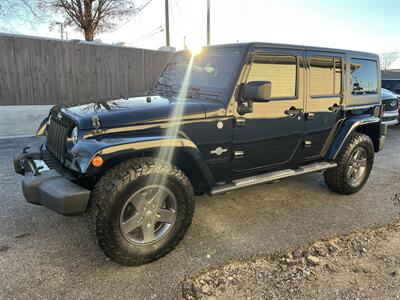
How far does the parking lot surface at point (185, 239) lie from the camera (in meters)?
2.49

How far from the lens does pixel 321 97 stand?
3.95m

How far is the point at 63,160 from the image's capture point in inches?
114

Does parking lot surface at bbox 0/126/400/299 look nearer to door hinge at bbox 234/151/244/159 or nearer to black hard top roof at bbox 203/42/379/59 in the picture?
door hinge at bbox 234/151/244/159

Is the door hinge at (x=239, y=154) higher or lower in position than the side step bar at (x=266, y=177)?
higher

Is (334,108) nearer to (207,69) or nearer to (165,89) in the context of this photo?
(207,69)

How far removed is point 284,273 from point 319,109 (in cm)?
206

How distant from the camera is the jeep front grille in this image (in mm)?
2926

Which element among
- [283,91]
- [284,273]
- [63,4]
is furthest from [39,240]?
[63,4]

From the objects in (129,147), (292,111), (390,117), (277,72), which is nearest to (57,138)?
(129,147)

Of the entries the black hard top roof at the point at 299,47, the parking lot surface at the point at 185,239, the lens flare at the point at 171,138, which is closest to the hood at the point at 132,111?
the lens flare at the point at 171,138

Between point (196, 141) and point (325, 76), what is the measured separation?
1.97 meters

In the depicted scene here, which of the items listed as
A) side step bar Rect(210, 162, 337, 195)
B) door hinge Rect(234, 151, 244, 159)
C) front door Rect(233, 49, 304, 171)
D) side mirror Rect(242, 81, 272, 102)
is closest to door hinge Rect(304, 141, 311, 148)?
front door Rect(233, 49, 304, 171)

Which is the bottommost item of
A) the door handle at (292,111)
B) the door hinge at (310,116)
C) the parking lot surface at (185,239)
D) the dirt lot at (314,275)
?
the dirt lot at (314,275)

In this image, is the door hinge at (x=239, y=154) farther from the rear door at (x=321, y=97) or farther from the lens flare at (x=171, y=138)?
the rear door at (x=321, y=97)
